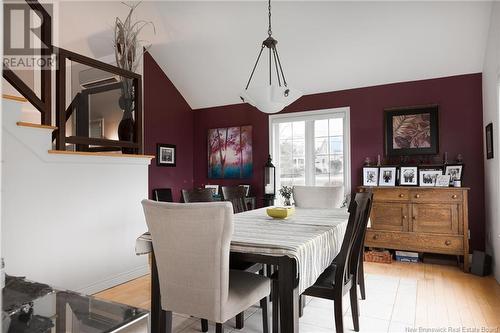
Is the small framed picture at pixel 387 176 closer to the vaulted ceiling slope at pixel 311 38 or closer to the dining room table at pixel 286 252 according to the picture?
the vaulted ceiling slope at pixel 311 38

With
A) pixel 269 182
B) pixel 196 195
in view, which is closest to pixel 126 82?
pixel 196 195

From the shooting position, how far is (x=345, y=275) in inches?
83.0

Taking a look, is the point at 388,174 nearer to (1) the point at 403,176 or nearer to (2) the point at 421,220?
(1) the point at 403,176

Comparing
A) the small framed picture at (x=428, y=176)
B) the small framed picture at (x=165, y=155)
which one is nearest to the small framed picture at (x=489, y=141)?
the small framed picture at (x=428, y=176)

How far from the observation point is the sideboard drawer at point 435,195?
3.70m

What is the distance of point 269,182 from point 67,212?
302cm

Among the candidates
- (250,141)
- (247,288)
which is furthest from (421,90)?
(247,288)

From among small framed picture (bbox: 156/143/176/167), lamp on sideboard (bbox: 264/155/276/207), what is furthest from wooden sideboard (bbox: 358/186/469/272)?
small framed picture (bbox: 156/143/176/167)

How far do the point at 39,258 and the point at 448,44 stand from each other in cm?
477

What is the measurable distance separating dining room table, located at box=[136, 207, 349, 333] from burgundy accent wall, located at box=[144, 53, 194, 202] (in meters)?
3.34

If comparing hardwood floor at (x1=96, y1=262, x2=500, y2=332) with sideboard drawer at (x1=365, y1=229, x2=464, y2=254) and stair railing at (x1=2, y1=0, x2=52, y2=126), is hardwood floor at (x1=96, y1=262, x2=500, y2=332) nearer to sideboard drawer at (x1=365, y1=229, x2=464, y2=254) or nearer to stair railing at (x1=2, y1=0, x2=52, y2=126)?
sideboard drawer at (x1=365, y1=229, x2=464, y2=254)

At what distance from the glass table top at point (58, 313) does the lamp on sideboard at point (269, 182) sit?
412cm

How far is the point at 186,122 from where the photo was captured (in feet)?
19.6

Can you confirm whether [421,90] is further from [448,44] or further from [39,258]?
[39,258]
